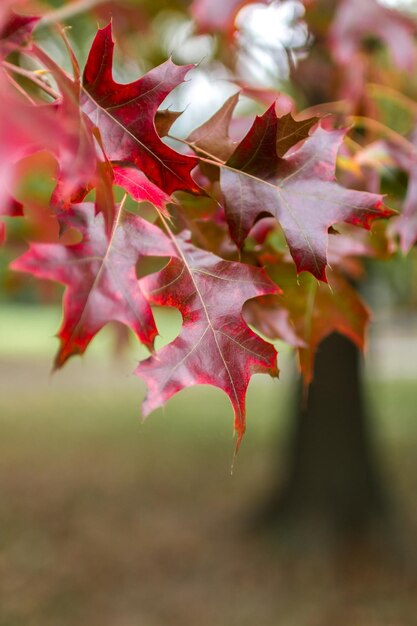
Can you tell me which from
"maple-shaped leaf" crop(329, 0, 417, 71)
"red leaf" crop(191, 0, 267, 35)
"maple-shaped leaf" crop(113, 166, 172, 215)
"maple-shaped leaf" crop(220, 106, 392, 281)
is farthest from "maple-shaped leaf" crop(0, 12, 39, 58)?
"maple-shaped leaf" crop(329, 0, 417, 71)

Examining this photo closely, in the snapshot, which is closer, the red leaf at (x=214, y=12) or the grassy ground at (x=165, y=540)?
the red leaf at (x=214, y=12)

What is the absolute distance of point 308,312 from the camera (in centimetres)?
130

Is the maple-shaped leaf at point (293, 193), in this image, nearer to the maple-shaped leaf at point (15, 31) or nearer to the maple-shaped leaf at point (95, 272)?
the maple-shaped leaf at point (95, 272)

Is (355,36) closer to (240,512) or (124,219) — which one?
(124,219)

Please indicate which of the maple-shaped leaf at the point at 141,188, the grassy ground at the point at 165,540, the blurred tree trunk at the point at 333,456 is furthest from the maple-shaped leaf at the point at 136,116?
the blurred tree trunk at the point at 333,456

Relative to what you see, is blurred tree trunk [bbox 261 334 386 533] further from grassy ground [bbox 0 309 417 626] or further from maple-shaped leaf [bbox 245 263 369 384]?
maple-shaped leaf [bbox 245 263 369 384]

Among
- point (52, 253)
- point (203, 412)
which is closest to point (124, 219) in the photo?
point (52, 253)

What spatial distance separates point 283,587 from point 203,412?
20.2 feet

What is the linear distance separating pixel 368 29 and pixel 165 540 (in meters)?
4.27

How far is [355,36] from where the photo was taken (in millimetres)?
2174

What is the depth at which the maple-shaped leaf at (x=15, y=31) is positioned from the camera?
83 centimetres

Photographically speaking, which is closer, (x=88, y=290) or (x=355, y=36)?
(x=88, y=290)

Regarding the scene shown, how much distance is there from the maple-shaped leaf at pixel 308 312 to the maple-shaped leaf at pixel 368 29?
1092 millimetres

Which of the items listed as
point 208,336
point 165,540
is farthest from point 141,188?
point 165,540
